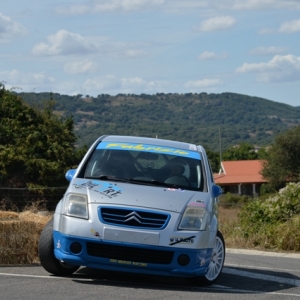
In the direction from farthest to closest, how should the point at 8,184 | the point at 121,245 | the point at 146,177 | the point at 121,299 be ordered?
the point at 8,184
the point at 146,177
the point at 121,245
the point at 121,299

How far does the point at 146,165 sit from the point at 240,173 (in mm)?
87879

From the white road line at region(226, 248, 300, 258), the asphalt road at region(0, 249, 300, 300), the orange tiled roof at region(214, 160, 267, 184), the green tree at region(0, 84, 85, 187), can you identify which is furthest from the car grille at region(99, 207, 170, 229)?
the orange tiled roof at region(214, 160, 267, 184)

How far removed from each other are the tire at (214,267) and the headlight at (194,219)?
56 centimetres

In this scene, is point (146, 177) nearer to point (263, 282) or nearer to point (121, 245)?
point (121, 245)

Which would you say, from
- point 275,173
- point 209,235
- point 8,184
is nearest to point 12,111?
point 8,184

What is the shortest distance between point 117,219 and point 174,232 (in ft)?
2.07

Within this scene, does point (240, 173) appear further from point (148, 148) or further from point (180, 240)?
point (180, 240)

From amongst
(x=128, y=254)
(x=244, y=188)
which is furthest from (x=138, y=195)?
(x=244, y=188)

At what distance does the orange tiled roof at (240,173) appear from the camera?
304 ft

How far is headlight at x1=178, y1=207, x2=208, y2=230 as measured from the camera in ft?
26.9

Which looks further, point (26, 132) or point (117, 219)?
point (26, 132)

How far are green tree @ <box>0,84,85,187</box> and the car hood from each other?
72.9 ft

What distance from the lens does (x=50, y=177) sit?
31250 mm

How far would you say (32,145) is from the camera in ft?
107
